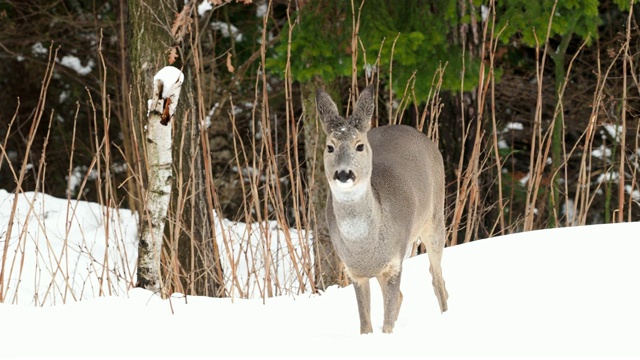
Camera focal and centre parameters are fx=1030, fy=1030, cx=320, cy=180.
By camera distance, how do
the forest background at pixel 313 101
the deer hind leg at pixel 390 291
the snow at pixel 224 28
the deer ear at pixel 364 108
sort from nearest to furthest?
the deer ear at pixel 364 108 < the deer hind leg at pixel 390 291 < the forest background at pixel 313 101 < the snow at pixel 224 28

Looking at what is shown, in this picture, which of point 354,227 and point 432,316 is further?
point 432,316

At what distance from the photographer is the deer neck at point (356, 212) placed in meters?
4.05

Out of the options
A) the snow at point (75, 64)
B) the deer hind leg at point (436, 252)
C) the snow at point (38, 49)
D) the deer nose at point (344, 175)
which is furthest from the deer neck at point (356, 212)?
the snow at point (38, 49)

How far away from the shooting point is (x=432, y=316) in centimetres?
476

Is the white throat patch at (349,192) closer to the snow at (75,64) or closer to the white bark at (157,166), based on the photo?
the white bark at (157,166)

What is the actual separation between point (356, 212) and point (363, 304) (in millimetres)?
446

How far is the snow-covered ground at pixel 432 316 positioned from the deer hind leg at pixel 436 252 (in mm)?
95

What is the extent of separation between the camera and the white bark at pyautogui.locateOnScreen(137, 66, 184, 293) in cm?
468

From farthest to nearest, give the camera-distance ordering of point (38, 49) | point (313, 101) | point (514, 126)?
point (38, 49)
point (514, 126)
point (313, 101)

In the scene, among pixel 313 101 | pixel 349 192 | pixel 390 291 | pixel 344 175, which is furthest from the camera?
pixel 313 101

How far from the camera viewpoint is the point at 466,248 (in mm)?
5430

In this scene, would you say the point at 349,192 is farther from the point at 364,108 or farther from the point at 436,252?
the point at 436,252

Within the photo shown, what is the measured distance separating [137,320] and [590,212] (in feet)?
27.1

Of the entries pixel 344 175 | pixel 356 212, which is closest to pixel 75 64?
pixel 356 212
